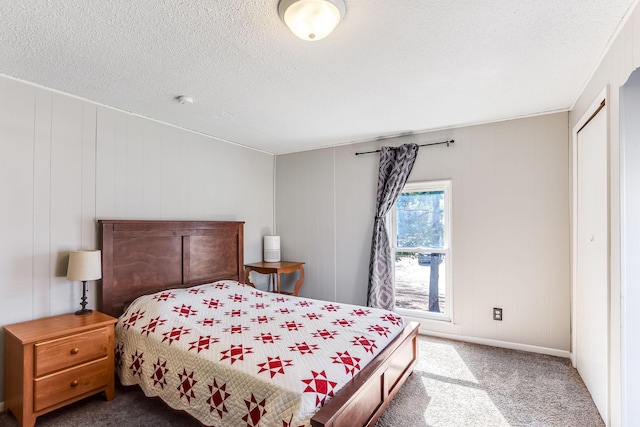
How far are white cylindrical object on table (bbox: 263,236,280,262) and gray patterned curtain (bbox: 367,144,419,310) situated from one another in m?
1.31

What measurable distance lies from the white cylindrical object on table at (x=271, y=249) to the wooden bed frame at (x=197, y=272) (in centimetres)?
49

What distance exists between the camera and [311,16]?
153 centimetres

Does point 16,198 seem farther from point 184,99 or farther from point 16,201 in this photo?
point 184,99

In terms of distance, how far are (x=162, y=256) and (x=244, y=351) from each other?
5.39 feet

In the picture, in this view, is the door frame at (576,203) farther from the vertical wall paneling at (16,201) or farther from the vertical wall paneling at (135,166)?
the vertical wall paneling at (16,201)

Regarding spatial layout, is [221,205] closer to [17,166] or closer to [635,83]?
[17,166]

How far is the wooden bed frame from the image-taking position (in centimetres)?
171

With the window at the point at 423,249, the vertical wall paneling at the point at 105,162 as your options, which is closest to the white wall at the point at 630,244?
the window at the point at 423,249

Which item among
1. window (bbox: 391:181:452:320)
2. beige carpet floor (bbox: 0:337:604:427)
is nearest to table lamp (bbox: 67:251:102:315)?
beige carpet floor (bbox: 0:337:604:427)

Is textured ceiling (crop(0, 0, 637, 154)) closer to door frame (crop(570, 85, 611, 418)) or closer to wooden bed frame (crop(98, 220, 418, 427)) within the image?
door frame (crop(570, 85, 611, 418))

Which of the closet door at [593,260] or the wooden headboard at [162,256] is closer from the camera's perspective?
the closet door at [593,260]

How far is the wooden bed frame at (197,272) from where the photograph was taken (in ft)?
5.62

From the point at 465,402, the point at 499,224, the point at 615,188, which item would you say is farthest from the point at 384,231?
the point at 615,188

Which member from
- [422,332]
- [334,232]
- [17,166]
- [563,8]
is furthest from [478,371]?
[17,166]
